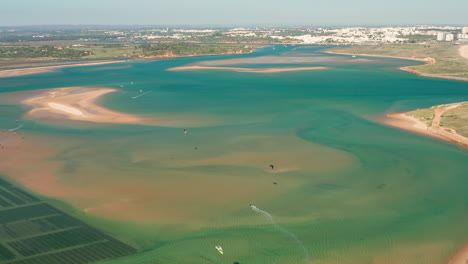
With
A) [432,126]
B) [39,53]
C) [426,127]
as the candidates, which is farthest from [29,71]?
[432,126]

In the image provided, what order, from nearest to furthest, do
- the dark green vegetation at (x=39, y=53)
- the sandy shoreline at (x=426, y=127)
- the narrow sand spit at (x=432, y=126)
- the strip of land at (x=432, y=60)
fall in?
the sandy shoreline at (x=426, y=127)
the narrow sand spit at (x=432, y=126)
the strip of land at (x=432, y=60)
the dark green vegetation at (x=39, y=53)

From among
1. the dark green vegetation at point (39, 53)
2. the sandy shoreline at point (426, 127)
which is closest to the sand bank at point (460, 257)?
the sandy shoreline at point (426, 127)

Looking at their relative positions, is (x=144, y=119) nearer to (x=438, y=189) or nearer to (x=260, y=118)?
(x=260, y=118)

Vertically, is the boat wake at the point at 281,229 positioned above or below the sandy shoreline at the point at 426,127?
above

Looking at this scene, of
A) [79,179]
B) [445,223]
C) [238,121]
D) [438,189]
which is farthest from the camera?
[238,121]

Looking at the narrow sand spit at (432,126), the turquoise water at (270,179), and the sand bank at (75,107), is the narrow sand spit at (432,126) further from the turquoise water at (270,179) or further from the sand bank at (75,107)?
the sand bank at (75,107)

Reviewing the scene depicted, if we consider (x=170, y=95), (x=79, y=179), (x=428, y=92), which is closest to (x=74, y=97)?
(x=170, y=95)
